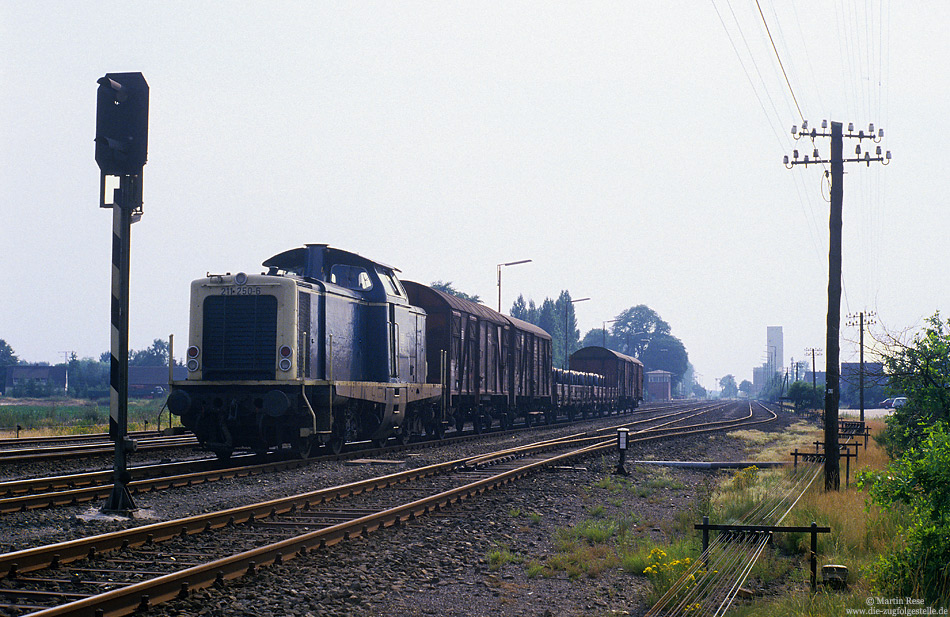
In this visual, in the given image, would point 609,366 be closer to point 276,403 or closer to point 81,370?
point 276,403

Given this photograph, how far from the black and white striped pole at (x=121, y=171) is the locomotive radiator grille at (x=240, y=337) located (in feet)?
15.2

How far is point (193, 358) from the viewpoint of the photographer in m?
15.2

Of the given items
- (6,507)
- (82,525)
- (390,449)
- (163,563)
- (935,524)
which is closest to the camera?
(935,524)

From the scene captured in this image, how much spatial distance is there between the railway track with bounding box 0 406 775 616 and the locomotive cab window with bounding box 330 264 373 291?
240 inches

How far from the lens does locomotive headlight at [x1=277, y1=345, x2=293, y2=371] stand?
1478 centimetres

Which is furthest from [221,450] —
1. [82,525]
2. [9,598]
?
[9,598]

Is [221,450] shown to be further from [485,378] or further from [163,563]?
[485,378]

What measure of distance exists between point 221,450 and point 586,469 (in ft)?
22.6

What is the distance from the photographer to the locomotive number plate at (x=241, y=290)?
15.0 meters

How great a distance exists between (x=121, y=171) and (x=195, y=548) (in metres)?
4.94

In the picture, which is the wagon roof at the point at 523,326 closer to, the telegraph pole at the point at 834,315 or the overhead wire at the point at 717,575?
the telegraph pole at the point at 834,315

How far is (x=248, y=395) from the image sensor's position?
47.9 feet

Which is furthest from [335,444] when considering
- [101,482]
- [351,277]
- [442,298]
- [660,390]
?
[660,390]

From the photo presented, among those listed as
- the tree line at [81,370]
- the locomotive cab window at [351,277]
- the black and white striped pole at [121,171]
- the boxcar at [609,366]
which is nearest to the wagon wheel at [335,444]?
the locomotive cab window at [351,277]
